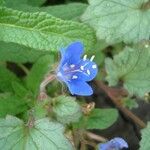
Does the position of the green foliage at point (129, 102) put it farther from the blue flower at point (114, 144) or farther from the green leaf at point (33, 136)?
the green leaf at point (33, 136)

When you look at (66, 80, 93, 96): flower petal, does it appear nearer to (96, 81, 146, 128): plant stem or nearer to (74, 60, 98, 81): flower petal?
(74, 60, 98, 81): flower petal

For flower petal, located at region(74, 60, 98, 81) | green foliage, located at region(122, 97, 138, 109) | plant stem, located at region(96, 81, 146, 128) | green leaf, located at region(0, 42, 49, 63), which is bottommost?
plant stem, located at region(96, 81, 146, 128)

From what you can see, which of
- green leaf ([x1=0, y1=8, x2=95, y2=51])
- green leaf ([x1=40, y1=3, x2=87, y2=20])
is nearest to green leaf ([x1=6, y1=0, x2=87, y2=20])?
green leaf ([x1=40, y1=3, x2=87, y2=20])

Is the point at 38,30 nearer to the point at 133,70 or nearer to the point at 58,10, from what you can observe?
the point at 58,10

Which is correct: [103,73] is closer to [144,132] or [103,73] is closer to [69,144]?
[144,132]

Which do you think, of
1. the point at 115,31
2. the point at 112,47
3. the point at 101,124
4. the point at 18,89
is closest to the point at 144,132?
the point at 101,124
